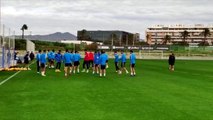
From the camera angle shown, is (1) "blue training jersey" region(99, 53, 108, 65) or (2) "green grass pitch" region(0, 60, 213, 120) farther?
(1) "blue training jersey" region(99, 53, 108, 65)

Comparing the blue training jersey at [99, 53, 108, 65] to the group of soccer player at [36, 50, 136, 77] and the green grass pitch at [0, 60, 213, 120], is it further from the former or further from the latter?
the green grass pitch at [0, 60, 213, 120]

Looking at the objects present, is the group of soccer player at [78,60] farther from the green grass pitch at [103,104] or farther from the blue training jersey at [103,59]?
the green grass pitch at [103,104]

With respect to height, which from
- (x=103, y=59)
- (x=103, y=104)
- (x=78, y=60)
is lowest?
(x=103, y=104)

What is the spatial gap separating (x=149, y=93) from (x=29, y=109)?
22.0 feet

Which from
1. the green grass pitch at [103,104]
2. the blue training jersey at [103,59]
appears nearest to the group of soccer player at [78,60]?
the blue training jersey at [103,59]

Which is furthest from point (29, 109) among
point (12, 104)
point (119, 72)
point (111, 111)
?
point (119, 72)

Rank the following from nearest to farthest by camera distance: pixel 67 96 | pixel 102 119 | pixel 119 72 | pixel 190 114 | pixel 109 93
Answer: pixel 102 119 → pixel 190 114 → pixel 67 96 → pixel 109 93 → pixel 119 72

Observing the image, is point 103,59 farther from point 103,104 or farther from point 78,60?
point 103,104

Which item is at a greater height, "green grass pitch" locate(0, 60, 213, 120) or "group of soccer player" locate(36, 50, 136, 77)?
"group of soccer player" locate(36, 50, 136, 77)

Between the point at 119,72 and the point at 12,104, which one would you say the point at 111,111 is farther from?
the point at 119,72

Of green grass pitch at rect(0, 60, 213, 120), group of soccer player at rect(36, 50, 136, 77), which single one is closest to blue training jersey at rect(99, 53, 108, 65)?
group of soccer player at rect(36, 50, 136, 77)

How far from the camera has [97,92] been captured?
1881cm

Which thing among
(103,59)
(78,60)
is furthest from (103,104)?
(78,60)

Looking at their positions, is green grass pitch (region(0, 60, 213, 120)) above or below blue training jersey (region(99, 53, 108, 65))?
below
